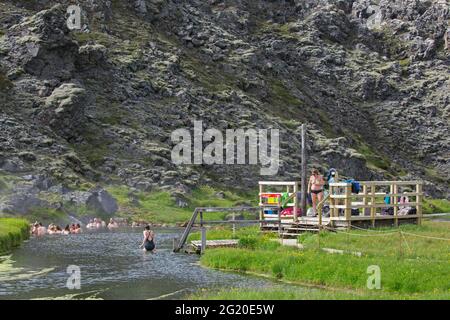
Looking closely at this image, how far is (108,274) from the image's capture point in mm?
38000

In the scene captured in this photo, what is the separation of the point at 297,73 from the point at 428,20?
4893 centimetres

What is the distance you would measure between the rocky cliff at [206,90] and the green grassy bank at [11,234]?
1805 cm

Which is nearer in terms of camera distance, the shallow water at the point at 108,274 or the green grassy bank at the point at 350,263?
the green grassy bank at the point at 350,263

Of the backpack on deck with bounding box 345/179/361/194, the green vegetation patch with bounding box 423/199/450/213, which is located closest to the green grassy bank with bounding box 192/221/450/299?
the backpack on deck with bounding box 345/179/361/194

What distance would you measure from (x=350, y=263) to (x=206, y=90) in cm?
10551

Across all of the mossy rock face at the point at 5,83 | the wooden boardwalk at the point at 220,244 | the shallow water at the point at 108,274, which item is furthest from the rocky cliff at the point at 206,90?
the wooden boardwalk at the point at 220,244

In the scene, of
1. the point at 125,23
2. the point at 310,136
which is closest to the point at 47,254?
the point at 310,136

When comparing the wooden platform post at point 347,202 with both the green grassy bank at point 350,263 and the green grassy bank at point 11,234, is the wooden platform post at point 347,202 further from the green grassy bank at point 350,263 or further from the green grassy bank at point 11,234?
the green grassy bank at point 11,234

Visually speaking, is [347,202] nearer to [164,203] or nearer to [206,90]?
[164,203]

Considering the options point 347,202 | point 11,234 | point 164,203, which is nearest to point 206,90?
point 164,203

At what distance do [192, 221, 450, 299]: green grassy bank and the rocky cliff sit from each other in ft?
159

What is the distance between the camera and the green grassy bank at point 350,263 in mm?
28498

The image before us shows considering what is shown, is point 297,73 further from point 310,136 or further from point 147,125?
point 147,125

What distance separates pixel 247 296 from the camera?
25.2m
